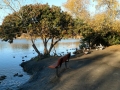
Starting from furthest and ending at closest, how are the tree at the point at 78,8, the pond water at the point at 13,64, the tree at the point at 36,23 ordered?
the tree at the point at 78,8, the tree at the point at 36,23, the pond water at the point at 13,64

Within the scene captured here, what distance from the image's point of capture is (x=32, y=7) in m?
28.8

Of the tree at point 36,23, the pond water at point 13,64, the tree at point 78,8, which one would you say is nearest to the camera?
the pond water at point 13,64

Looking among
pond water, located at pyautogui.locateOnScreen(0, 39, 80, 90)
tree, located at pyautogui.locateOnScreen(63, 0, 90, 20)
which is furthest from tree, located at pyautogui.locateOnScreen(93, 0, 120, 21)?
pond water, located at pyautogui.locateOnScreen(0, 39, 80, 90)

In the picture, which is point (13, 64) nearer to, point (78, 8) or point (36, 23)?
point (36, 23)

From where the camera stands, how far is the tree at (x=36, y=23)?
27828mm

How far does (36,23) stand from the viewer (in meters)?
28.6

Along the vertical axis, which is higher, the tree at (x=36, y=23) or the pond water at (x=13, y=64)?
the tree at (x=36, y=23)

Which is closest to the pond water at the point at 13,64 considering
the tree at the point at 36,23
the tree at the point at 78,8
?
the tree at the point at 36,23

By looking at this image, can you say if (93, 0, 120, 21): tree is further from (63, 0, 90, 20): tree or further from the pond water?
the pond water

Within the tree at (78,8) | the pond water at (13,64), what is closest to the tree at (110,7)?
the tree at (78,8)

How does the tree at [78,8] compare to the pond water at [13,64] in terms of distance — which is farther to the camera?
the tree at [78,8]

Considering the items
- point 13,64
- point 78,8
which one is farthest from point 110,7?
point 13,64

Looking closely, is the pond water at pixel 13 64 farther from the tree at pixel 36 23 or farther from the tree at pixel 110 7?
the tree at pixel 110 7

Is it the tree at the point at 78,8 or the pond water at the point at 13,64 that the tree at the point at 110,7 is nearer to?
the tree at the point at 78,8
